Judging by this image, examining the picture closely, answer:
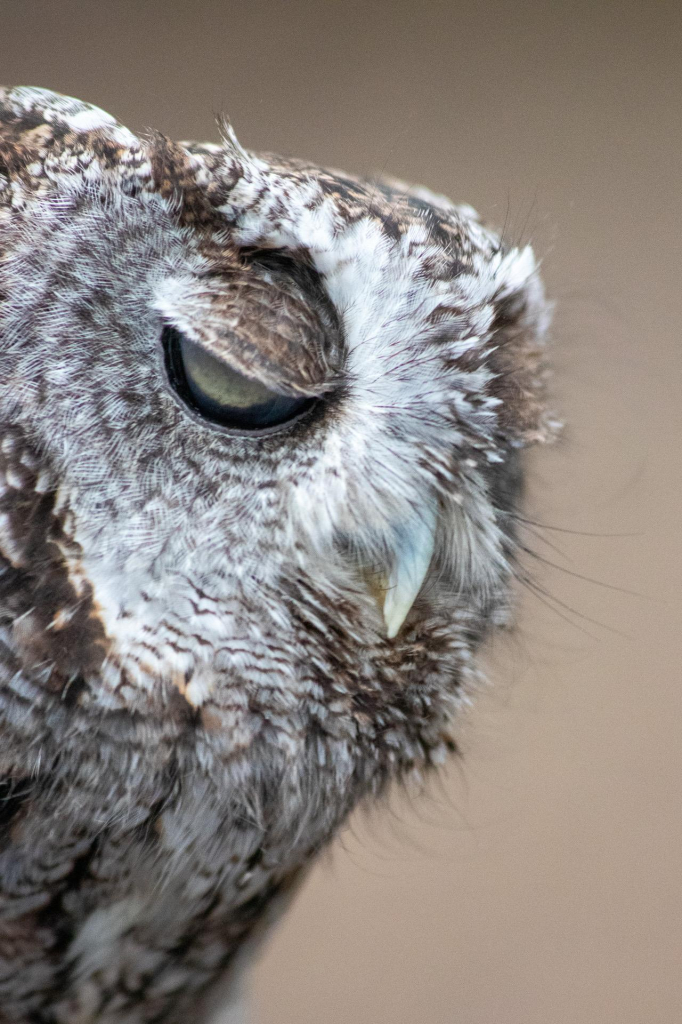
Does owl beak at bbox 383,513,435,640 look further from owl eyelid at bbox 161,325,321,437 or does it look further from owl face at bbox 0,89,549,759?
owl eyelid at bbox 161,325,321,437

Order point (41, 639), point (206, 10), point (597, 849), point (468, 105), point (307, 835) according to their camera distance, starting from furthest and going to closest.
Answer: point (597, 849) → point (468, 105) → point (206, 10) → point (307, 835) → point (41, 639)

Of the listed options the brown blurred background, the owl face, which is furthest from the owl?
the brown blurred background

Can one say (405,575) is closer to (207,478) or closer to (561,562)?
(207,478)

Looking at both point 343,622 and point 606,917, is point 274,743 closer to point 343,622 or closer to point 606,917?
point 343,622

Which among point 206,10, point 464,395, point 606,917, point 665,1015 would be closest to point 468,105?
point 206,10

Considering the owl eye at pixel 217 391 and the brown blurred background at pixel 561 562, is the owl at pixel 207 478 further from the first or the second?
the brown blurred background at pixel 561 562

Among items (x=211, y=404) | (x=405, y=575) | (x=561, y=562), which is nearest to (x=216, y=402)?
(x=211, y=404)

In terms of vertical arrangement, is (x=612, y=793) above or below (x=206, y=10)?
below
